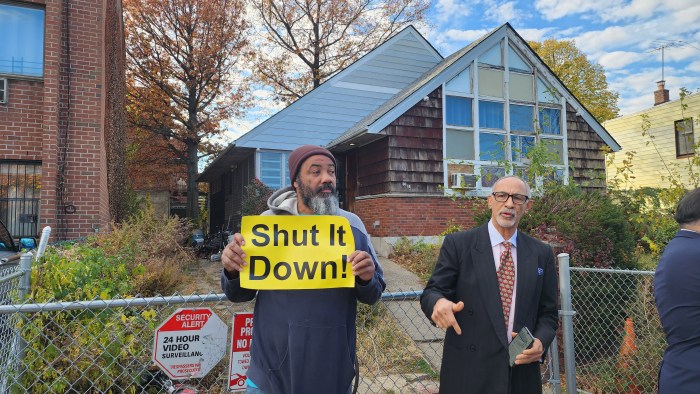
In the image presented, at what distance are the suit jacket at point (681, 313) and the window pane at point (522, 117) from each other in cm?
1118

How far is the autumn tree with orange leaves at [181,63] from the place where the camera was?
22984 millimetres

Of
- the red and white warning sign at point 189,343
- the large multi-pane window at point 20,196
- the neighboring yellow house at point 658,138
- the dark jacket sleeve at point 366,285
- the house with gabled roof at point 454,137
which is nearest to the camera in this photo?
the dark jacket sleeve at point 366,285

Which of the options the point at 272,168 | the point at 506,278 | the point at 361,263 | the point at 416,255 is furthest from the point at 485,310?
the point at 272,168

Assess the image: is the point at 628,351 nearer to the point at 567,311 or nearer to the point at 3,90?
the point at 567,311

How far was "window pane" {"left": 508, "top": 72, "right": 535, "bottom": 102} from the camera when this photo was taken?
42.3 feet

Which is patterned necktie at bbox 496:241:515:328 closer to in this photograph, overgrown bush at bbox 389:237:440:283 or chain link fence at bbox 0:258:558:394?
chain link fence at bbox 0:258:558:394

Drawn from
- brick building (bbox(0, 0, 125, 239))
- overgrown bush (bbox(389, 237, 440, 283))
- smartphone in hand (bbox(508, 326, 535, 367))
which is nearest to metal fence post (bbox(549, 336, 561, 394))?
smartphone in hand (bbox(508, 326, 535, 367))

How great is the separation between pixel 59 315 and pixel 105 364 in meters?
0.50

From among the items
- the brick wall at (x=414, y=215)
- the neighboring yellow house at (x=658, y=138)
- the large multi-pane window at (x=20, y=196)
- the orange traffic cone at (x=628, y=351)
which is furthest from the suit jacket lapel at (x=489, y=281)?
the neighboring yellow house at (x=658, y=138)

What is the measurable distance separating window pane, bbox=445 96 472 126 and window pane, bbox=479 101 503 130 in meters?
0.36

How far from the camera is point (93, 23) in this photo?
8742mm

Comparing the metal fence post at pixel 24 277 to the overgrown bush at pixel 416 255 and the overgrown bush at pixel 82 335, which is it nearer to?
the overgrown bush at pixel 82 335

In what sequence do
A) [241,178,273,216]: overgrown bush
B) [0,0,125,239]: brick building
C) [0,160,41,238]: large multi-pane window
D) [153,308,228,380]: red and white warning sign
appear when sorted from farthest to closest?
[241,178,273,216]: overgrown bush < [0,160,41,238]: large multi-pane window < [0,0,125,239]: brick building < [153,308,228,380]: red and white warning sign

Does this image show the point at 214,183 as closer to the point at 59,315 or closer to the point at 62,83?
the point at 62,83
